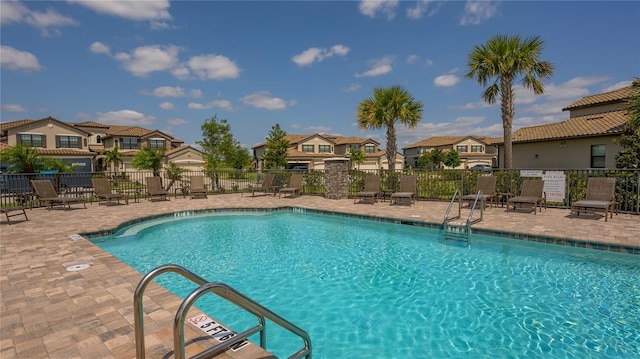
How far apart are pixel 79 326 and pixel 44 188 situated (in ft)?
35.5

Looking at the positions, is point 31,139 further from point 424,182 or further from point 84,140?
point 424,182

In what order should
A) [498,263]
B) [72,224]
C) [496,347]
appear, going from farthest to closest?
1. [72,224]
2. [498,263]
3. [496,347]

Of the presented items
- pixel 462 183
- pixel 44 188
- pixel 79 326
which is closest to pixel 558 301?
pixel 79 326

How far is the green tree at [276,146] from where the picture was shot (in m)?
37.8

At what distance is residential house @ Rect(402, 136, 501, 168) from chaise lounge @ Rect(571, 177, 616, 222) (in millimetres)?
47880

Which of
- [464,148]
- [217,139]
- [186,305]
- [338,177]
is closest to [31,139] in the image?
[217,139]

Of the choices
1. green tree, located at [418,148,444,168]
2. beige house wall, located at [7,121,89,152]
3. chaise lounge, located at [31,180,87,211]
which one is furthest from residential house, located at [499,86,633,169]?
beige house wall, located at [7,121,89,152]

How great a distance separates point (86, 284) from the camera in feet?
13.7

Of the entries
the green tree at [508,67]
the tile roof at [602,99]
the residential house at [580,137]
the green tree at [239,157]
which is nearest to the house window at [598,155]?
the residential house at [580,137]

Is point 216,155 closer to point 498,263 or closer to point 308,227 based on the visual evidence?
point 308,227

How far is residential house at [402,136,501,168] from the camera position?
56438 mm

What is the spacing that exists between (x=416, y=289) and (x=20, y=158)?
64.9 ft

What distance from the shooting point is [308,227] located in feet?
32.2

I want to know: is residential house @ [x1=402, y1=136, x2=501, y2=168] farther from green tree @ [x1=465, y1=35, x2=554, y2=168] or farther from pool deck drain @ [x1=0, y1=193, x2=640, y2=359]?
pool deck drain @ [x1=0, y1=193, x2=640, y2=359]
